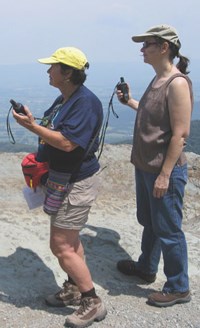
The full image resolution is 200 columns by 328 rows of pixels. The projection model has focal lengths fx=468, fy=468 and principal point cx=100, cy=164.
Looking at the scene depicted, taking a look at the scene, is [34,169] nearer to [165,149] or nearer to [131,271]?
[165,149]

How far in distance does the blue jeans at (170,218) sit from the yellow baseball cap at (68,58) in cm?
139

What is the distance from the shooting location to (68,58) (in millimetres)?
4160

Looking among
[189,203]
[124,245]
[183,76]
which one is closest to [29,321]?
[124,245]

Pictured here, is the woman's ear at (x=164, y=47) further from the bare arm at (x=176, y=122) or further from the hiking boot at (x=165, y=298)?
the hiking boot at (x=165, y=298)

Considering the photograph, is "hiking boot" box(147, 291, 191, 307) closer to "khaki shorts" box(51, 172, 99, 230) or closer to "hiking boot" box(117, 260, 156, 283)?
"hiking boot" box(117, 260, 156, 283)

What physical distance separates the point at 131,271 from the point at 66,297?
1156 mm

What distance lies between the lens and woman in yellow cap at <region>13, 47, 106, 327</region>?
4.12 metres

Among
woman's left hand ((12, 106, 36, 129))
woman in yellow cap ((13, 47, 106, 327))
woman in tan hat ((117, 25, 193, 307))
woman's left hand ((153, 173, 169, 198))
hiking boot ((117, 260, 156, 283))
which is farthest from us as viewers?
hiking boot ((117, 260, 156, 283))

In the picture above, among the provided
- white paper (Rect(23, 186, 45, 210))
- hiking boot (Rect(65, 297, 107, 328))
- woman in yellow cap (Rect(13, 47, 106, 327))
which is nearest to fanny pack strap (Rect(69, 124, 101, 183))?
woman in yellow cap (Rect(13, 47, 106, 327))

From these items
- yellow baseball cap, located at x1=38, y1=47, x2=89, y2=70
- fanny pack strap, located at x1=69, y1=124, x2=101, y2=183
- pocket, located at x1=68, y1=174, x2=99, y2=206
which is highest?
yellow baseball cap, located at x1=38, y1=47, x2=89, y2=70

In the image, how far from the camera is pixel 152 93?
4688 mm

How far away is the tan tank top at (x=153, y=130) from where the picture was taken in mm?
4566

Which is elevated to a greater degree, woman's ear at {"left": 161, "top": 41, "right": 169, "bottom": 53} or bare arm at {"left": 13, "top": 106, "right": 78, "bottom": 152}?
woman's ear at {"left": 161, "top": 41, "right": 169, "bottom": 53}

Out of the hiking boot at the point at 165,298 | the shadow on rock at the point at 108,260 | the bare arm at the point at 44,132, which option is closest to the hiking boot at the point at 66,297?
the shadow on rock at the point at 108,260
